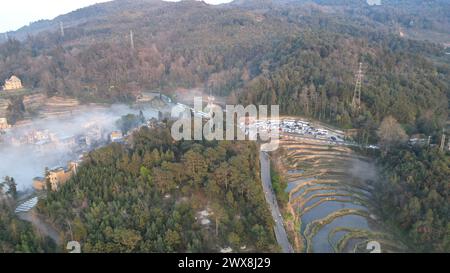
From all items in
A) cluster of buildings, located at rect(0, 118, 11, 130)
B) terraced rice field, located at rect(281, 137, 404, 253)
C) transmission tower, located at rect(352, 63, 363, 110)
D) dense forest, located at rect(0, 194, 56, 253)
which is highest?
transmission tower, located at rect(352, 63, 363, 110)

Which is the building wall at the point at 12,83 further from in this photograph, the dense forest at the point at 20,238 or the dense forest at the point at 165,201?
the dense forest at the point at 20,238

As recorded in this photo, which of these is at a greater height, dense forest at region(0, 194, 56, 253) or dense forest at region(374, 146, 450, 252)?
dense forest at region(0, 194, 56, 253)

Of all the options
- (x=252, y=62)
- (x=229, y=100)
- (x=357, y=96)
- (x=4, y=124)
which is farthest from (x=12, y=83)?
(x=357, y=96)

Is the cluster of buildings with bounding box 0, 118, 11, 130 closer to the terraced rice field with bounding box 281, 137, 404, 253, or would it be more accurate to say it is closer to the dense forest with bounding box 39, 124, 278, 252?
the dense forest with bounding box 39, 124, 278, 252

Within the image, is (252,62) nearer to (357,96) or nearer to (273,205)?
(357,96)

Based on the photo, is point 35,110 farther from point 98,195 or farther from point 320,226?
point 320,226

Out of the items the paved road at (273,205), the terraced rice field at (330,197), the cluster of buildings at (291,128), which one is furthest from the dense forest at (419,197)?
the paved road at (273,205)

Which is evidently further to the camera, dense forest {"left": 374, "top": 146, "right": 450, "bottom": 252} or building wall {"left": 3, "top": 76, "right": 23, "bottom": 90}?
building wall {"left": 3, "top": 76, "right": 23, "bottom": 90}

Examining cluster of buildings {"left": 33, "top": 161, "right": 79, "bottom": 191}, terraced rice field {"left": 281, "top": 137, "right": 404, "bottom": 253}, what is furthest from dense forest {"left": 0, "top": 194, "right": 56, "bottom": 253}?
terraced rice field {"left": 281, "top": 137, "right": 404, "bottom": 253}
